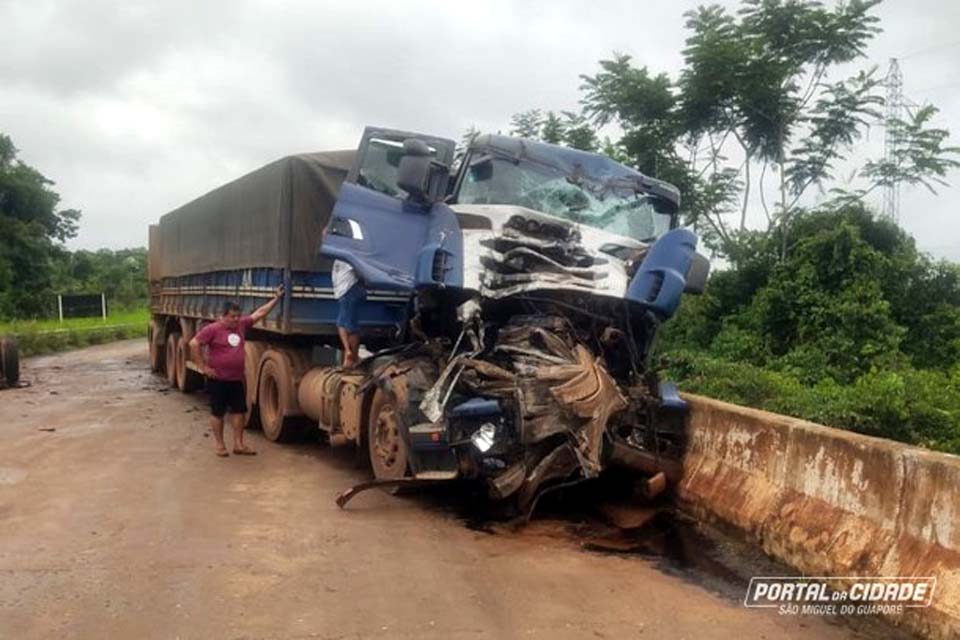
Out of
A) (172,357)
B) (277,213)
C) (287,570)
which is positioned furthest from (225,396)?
(172,357)

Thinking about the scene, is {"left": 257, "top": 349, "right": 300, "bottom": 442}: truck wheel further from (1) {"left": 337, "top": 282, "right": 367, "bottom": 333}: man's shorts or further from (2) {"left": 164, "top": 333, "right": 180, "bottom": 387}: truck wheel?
(2) {"left": 164, "top": 333, "right": 180, "bottom": 387}: truck wheel

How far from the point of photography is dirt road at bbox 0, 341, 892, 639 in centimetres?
468

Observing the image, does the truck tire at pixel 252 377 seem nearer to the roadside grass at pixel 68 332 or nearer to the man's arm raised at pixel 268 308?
the man's arm raised at pixel 268 308

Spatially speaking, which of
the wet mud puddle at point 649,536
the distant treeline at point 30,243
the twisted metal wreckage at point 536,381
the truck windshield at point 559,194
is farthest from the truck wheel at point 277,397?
the distant treeline at point 30,243

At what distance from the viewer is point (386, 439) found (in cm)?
768

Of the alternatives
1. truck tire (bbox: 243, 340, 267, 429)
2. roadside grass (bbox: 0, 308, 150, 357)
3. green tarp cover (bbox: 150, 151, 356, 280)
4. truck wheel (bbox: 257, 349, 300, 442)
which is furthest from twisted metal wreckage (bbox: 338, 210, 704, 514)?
roadside grass (bbox: 0, 308, 150, 357)

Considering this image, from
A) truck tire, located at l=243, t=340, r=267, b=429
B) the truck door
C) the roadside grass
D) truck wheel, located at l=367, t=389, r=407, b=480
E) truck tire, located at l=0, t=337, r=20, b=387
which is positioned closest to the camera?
truck wheel, located at l=367, t=389, r=407, b=480

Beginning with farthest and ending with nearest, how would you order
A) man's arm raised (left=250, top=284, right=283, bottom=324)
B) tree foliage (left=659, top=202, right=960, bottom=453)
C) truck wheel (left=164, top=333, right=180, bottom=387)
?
truck wheel (left=164, top=333, right=180, bottom=387), tree foliage (left=659, top=202, right=960, bottom=453), man's arm raised (left=250, top=284, right=283, bottom=324)

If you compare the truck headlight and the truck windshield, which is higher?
the truck windshield

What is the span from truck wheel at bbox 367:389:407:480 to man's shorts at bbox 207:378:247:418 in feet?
8.18

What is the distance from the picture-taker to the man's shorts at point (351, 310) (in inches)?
359

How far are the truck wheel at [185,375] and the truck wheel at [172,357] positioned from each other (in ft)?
1.56

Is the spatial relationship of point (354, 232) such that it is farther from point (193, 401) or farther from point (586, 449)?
point (193, 401)

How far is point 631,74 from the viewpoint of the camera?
17469mm
